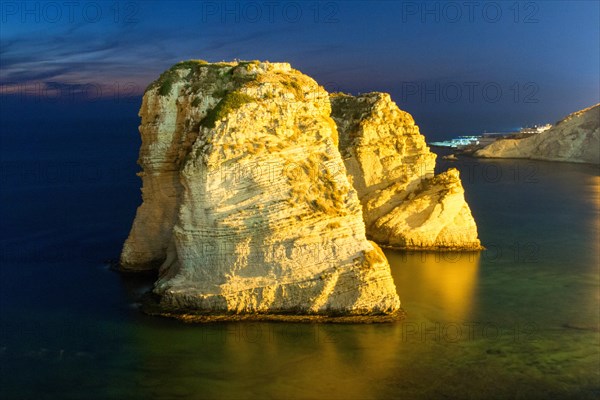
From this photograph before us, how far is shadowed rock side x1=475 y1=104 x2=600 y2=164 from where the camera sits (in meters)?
82.4


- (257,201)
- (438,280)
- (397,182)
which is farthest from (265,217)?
(397,182)

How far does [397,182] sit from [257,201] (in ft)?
49.2

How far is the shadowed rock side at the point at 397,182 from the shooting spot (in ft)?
117

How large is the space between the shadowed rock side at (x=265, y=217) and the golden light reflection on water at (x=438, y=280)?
287cm

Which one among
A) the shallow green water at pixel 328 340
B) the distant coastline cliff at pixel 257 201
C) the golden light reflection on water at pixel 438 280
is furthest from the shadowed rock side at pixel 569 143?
the distant coastline cliff at pixel 257 201

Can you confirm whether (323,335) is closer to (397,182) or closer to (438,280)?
(438,280)

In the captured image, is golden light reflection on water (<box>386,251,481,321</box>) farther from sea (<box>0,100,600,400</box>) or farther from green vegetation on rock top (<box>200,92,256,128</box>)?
green vegetation on rock top (<box>200,92,256,128</box>)

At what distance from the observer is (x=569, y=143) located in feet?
277

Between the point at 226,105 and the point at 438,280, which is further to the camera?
the point at 438,280

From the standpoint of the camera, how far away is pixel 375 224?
3728cm

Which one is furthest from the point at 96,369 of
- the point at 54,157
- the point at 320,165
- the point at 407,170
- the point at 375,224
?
the point at 54,157

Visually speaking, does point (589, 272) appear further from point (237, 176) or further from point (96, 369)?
point (96, 369)

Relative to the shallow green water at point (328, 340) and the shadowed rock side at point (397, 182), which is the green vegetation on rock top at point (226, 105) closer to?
the shallow green water at point (328, 340)

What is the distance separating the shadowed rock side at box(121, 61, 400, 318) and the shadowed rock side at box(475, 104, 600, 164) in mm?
67694
